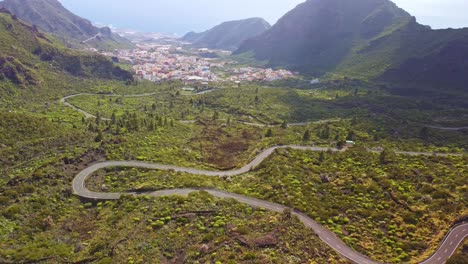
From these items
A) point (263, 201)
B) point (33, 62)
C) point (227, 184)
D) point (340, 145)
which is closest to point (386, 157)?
point (340, 145)

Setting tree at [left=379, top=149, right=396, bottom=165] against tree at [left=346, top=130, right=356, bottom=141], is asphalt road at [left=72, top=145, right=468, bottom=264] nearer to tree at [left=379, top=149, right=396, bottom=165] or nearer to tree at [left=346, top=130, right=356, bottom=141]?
tree at [left=379, top=149, right=396, bottom=165]

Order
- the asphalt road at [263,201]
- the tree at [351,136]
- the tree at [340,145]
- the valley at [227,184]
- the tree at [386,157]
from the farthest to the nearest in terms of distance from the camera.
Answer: the tree at [351,136], the tree at [340,145], the tree at [386,157], the valley at [227,184], the asphalt road at [263,201]

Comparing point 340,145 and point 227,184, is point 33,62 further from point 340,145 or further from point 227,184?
point 340,145

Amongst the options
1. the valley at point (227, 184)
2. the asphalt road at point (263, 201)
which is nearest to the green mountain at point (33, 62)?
the valley at point (227, 184)

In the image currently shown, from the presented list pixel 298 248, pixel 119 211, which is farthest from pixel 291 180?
pixel 119 211

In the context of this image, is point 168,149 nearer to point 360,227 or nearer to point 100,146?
point 100,146

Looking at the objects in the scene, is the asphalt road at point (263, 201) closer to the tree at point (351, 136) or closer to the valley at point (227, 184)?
the valley at point (227, 184)
